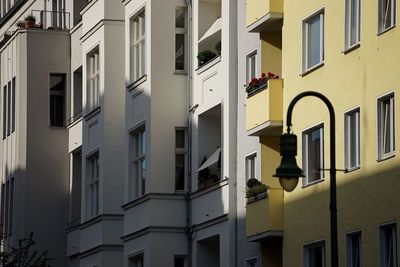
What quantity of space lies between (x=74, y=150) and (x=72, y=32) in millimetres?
4304

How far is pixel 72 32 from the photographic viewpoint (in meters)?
59.8

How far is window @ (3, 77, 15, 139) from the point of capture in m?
A: 62.1

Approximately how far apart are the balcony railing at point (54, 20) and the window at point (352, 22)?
25.0 m

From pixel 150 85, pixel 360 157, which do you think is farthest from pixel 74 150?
pixel 360 157

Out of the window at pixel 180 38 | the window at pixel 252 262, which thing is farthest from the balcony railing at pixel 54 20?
the window at pixel 252 262

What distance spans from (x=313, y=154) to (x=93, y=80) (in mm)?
17293

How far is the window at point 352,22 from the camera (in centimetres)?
3622

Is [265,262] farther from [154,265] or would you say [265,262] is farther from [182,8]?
[182,8]

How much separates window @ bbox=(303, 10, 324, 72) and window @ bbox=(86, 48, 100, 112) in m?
15.7

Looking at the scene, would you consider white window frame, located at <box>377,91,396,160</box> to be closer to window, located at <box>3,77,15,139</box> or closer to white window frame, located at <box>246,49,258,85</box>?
white window frame, located at <box>246,49,258,85</box>

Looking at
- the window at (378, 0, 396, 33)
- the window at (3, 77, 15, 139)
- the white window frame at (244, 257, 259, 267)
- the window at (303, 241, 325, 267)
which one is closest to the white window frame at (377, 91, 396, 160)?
the window at (378, 0, 396, 33)

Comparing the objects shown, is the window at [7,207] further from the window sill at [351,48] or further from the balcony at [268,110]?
the window sill at [351,48]

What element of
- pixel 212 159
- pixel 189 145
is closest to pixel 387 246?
pixel 212 159

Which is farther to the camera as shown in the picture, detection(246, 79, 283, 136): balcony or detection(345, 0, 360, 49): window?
detection(246, 79, 283, 136): balcony
